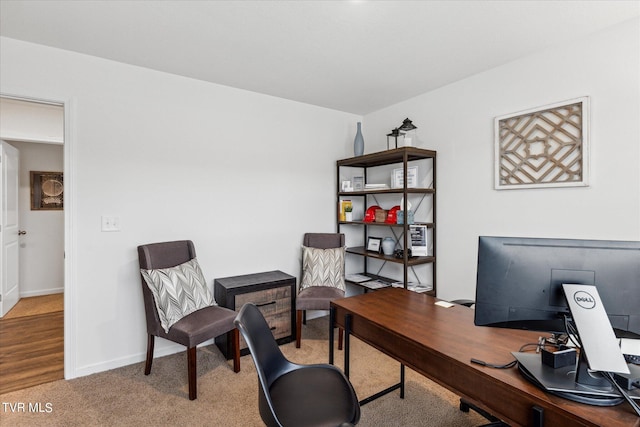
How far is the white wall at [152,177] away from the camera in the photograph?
247 cm

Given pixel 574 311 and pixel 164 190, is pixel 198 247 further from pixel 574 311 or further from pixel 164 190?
pixel 574 311

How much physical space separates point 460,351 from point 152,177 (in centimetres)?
267

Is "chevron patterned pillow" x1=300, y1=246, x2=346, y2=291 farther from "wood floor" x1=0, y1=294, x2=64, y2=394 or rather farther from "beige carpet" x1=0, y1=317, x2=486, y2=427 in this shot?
"wood floor" x1=0, y1=294, x2=64, y2=394

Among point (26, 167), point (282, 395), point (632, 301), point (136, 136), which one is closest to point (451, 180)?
point (632, 301)

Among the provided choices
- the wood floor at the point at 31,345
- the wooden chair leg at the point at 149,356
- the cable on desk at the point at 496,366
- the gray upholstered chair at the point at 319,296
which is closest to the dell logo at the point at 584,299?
the cable on desk at the point at 496,366

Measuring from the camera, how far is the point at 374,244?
375 centimetres

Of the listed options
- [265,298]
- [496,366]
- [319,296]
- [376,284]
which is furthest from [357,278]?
[496,366]

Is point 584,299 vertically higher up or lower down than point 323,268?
higher up

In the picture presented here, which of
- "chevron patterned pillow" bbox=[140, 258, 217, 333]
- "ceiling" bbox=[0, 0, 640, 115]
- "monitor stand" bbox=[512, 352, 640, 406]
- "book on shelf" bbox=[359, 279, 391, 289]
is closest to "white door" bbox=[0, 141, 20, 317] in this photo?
"ceiling" bbox=[0, 0, 640, 115]

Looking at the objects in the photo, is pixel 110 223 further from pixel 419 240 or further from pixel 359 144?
pixel 419 240

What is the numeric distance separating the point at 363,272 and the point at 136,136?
289cm

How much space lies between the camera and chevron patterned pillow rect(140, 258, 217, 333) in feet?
7.70

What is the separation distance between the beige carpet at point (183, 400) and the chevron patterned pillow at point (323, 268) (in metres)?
0.79

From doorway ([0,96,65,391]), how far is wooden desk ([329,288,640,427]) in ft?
9.52
